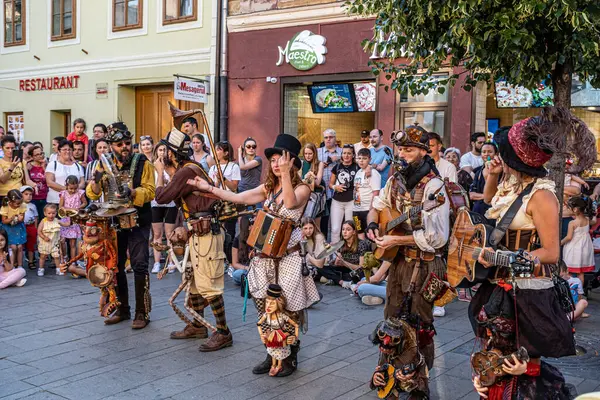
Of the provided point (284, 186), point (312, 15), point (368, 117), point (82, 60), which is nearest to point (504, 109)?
point (368, 117)

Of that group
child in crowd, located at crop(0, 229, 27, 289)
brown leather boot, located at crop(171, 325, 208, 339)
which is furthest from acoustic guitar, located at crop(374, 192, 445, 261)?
child in crowd, located at crop(0, 229, 27, 289)

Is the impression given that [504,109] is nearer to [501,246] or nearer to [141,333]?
[141,333]

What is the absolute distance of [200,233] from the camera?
20.5 ft

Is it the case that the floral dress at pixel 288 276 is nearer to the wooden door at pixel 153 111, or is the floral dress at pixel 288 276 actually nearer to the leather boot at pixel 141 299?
the leather boot at pixel 141 299

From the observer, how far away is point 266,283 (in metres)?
5.54

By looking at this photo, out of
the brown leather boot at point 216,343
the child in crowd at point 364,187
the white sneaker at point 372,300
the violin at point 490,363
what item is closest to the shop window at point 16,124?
the child in crowd at point 364,187

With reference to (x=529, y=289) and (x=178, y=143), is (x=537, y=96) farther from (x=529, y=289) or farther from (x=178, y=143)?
(x=529, y=289)

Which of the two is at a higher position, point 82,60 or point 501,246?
point 82,60

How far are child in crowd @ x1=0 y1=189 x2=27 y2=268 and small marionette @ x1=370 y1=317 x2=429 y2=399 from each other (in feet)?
23.0

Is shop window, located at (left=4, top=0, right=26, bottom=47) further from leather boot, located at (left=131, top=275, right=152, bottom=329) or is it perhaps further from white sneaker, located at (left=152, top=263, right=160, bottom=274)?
leather boot, located at (left=131, top=275, right=152, bottom=329)

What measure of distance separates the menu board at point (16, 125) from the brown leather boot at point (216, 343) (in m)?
16.9

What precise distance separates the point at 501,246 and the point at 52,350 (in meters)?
4.24

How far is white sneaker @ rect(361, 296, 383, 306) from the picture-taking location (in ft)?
26.2

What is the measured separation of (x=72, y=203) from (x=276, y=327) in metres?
6.15
